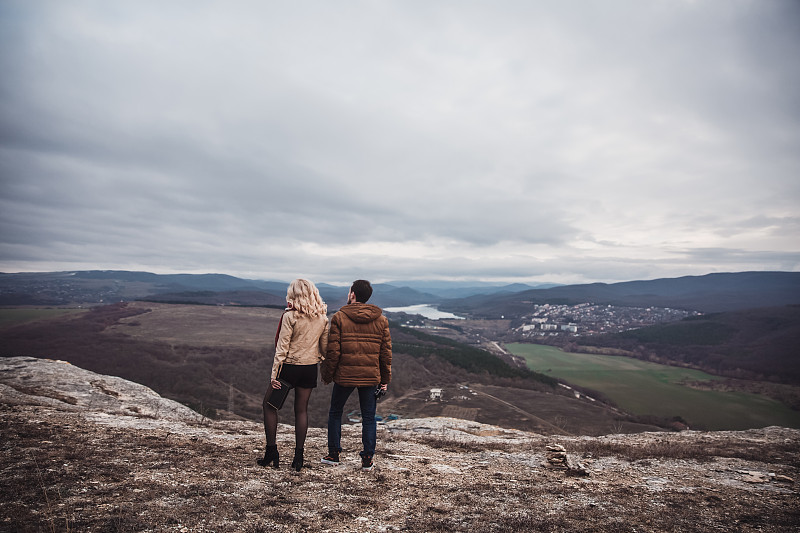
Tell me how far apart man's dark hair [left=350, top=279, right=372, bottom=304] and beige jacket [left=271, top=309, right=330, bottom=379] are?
3.18 ft

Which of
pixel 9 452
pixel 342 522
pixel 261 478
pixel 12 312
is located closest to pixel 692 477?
pixel 342 522

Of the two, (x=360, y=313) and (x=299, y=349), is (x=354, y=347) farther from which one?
(x=299, y=349)

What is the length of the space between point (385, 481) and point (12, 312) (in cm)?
14941

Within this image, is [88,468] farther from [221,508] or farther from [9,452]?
[221,508]

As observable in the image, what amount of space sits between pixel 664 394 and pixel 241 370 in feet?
340

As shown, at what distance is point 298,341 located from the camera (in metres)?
6.79

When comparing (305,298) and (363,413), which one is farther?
(363,413)

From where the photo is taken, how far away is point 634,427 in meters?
56.0

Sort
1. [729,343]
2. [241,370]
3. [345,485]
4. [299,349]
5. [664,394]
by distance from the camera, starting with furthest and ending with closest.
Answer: [729,343]
[664,394]
[241,370]
[299,349]
[345,485]

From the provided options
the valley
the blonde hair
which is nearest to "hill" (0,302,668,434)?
the valley

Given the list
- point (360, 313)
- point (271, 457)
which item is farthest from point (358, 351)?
point (271, 457)

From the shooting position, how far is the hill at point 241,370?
198 ft

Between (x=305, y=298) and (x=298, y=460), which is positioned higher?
(x=305, y=298)

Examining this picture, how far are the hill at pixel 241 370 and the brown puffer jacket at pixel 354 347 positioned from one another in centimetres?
3977
